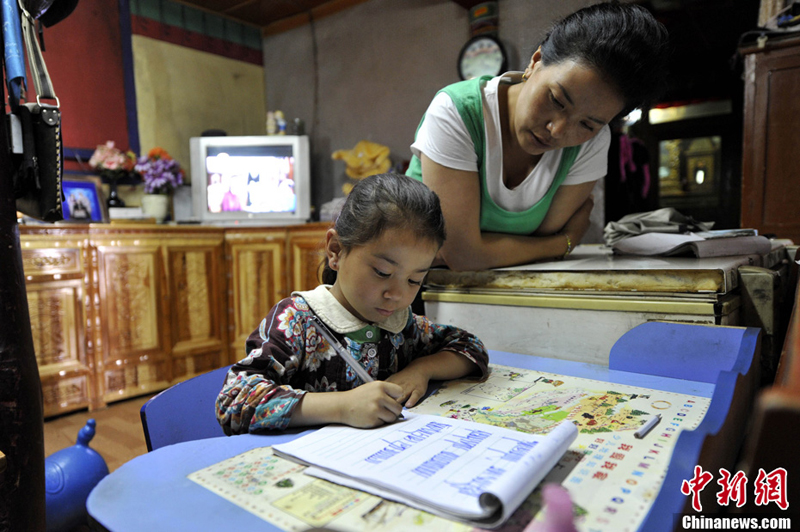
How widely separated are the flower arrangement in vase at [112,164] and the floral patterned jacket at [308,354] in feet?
9.04

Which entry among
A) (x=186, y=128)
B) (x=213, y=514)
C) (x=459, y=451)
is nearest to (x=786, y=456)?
(x=459, y=451)

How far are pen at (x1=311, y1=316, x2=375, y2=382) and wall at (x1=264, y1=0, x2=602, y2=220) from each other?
2673 millimetres

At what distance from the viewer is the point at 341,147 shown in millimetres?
3855

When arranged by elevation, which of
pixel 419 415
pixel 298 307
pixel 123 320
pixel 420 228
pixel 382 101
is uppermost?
pixel 382 101

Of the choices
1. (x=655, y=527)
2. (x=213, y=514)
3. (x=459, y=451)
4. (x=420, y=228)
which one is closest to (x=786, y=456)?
(x=655, y=527)

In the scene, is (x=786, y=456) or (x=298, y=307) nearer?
(x=786, y=456)

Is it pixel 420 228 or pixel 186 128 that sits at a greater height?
pixel 186 128

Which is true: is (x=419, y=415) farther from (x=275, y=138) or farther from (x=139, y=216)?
(x=275, y=138)

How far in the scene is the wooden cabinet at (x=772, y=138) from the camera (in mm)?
1904

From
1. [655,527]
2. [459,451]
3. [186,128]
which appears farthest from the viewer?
[186,128]

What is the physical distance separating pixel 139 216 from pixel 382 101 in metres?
1.87

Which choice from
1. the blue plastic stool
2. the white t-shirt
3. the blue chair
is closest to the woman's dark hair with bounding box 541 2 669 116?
the white t-shirt

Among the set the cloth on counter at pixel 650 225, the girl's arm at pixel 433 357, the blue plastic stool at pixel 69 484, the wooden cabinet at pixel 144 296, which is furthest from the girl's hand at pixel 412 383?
the wooden cabinet at pixel 144 296

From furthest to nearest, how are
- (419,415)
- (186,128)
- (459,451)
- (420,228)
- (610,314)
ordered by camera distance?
(186,128), (610,314), (420,228), (419,415), (459,451)
